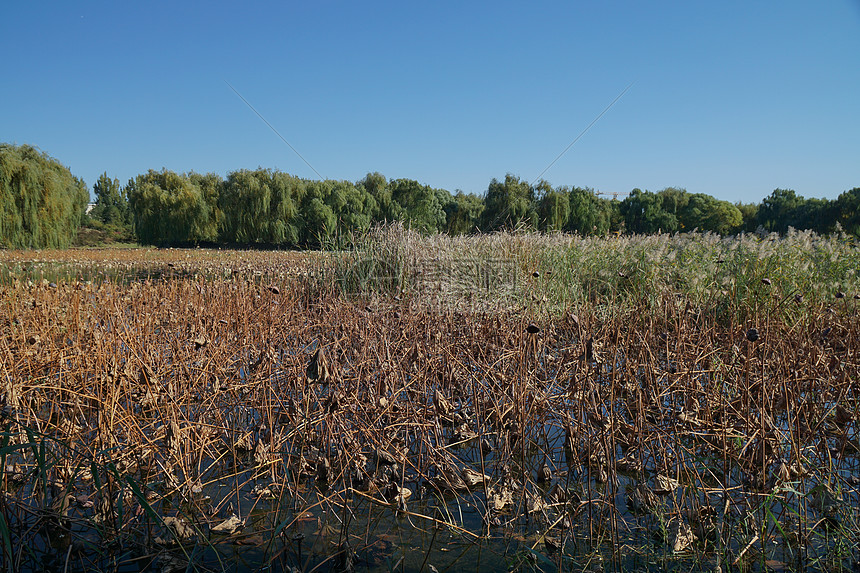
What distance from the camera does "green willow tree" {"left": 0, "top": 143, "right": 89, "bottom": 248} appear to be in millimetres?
18047

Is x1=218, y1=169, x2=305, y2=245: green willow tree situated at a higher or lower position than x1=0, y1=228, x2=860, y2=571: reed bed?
higher

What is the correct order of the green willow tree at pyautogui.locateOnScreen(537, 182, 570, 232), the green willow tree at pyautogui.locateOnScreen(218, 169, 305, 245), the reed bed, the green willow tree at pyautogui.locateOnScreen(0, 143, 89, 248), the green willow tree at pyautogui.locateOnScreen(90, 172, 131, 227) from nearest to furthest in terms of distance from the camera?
the reed bed < the green willow tree at pyautogui.locateOnScreen(0, 143, 89, 248) < the green willow tree at pyautogui.locateOnScreen(218, 169, 305, 245) < the green willow tree at pyautogui.locateOnScreen(537, 182, 570, 232) < the green willow tree at pyautogui.locateOnScreen(90, 172, 131, 227)

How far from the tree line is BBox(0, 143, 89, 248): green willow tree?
0.11ft

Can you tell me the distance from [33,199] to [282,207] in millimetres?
13979

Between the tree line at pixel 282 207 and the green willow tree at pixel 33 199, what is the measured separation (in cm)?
3

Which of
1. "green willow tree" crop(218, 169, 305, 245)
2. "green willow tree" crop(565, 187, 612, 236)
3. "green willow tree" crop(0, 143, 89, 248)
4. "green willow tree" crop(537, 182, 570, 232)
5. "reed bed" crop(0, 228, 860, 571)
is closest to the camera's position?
"reed bed" crop(0, 228, 860, 571)

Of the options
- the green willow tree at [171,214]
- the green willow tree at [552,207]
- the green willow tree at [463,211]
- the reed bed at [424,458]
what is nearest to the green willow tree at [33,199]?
the green willow tree at [171,214]

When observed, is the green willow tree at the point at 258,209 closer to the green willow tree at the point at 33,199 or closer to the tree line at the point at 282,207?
→ the tree line at the point at 282,207

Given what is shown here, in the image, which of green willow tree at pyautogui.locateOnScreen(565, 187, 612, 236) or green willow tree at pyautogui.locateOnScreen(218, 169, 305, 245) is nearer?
green willow tree at pyautogui.locateOnScreen(218, 169, 305, 245)

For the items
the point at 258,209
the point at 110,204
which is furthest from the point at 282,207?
the point at 110,204

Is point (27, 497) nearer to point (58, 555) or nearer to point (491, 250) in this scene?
point (58, 555)

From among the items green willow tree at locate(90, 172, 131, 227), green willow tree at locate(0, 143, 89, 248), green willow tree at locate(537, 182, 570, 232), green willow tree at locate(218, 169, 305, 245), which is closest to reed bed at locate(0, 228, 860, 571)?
green willow tree at locate(0, 143, 89, 248)

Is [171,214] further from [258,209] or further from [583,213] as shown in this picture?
[583,213]

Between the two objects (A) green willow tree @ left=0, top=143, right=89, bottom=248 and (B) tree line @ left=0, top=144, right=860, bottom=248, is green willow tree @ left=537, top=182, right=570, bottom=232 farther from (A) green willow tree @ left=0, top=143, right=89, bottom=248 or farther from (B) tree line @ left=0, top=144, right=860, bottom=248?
(A) green willow tree @ left=0, top=143, right=89, bottom=248
